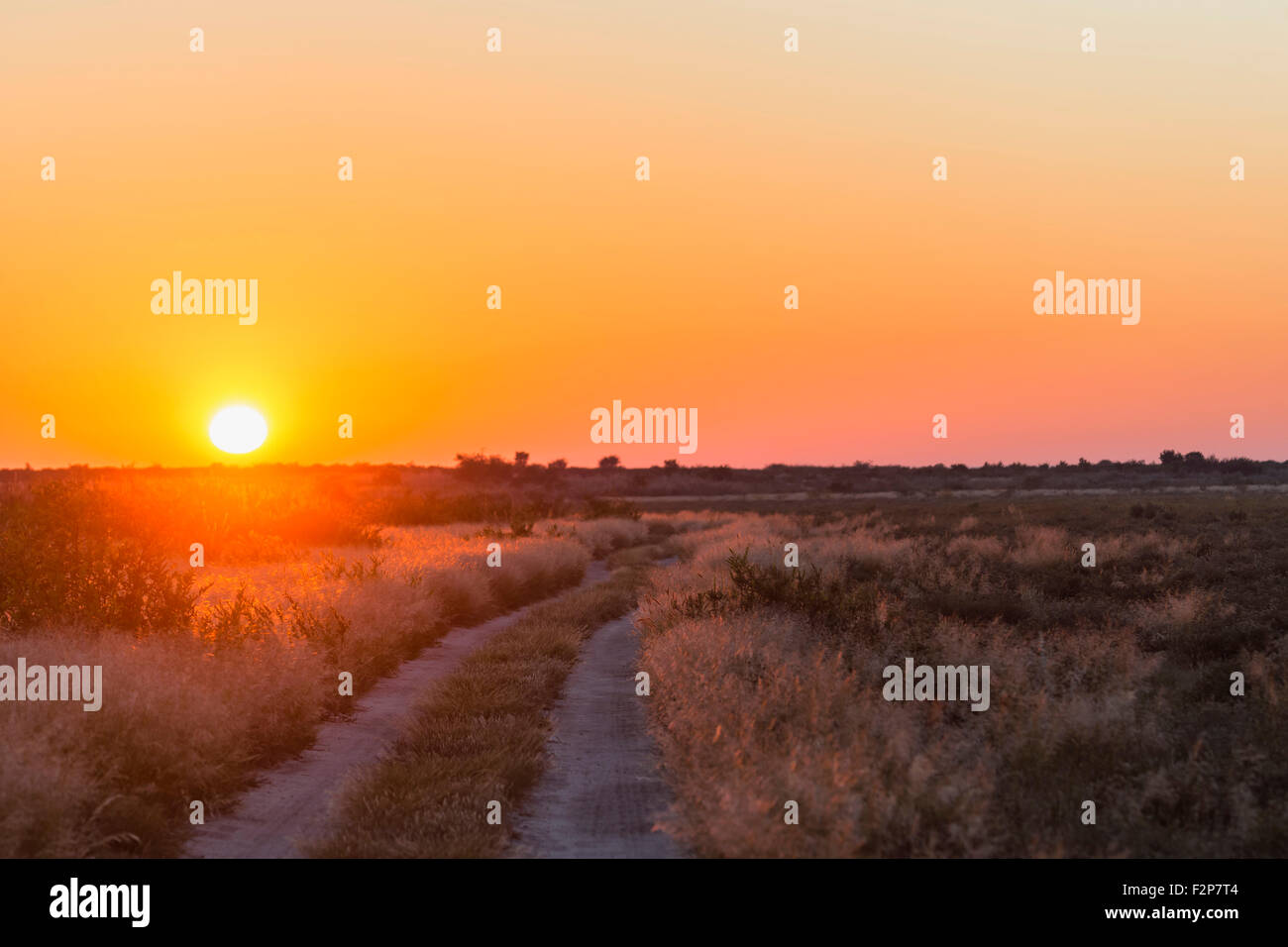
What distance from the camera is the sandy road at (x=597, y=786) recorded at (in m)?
7.90

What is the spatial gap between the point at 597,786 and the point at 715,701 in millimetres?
1633

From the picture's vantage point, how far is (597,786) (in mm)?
9750

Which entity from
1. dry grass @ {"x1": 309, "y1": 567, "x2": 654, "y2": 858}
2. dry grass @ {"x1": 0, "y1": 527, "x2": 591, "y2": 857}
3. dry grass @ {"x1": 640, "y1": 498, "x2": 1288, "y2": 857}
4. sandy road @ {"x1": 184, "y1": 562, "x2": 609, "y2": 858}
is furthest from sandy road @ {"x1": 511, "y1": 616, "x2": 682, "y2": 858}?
dry grass @ {"x1": 0, "y1": 527, "x2": 591, "y2": 857}

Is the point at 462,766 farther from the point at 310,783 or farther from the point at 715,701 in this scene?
the point at 715,701

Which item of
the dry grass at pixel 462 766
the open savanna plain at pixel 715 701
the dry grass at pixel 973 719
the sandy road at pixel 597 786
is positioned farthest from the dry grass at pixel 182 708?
the dry grass at pixel 973 719

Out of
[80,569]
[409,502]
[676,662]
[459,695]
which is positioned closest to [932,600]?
[676,662]

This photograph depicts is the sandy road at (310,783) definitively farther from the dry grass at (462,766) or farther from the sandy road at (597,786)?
the sandy road at (597,786)

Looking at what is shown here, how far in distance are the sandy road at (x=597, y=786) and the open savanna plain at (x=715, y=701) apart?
231mm

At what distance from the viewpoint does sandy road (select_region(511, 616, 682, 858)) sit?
25.9ft

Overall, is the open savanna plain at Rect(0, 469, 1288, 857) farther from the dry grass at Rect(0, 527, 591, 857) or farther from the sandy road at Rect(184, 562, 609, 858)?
the sandy road at Rect(184, 562, 609, 858)

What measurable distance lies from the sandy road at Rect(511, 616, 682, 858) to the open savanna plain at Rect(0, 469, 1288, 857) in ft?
0.76
